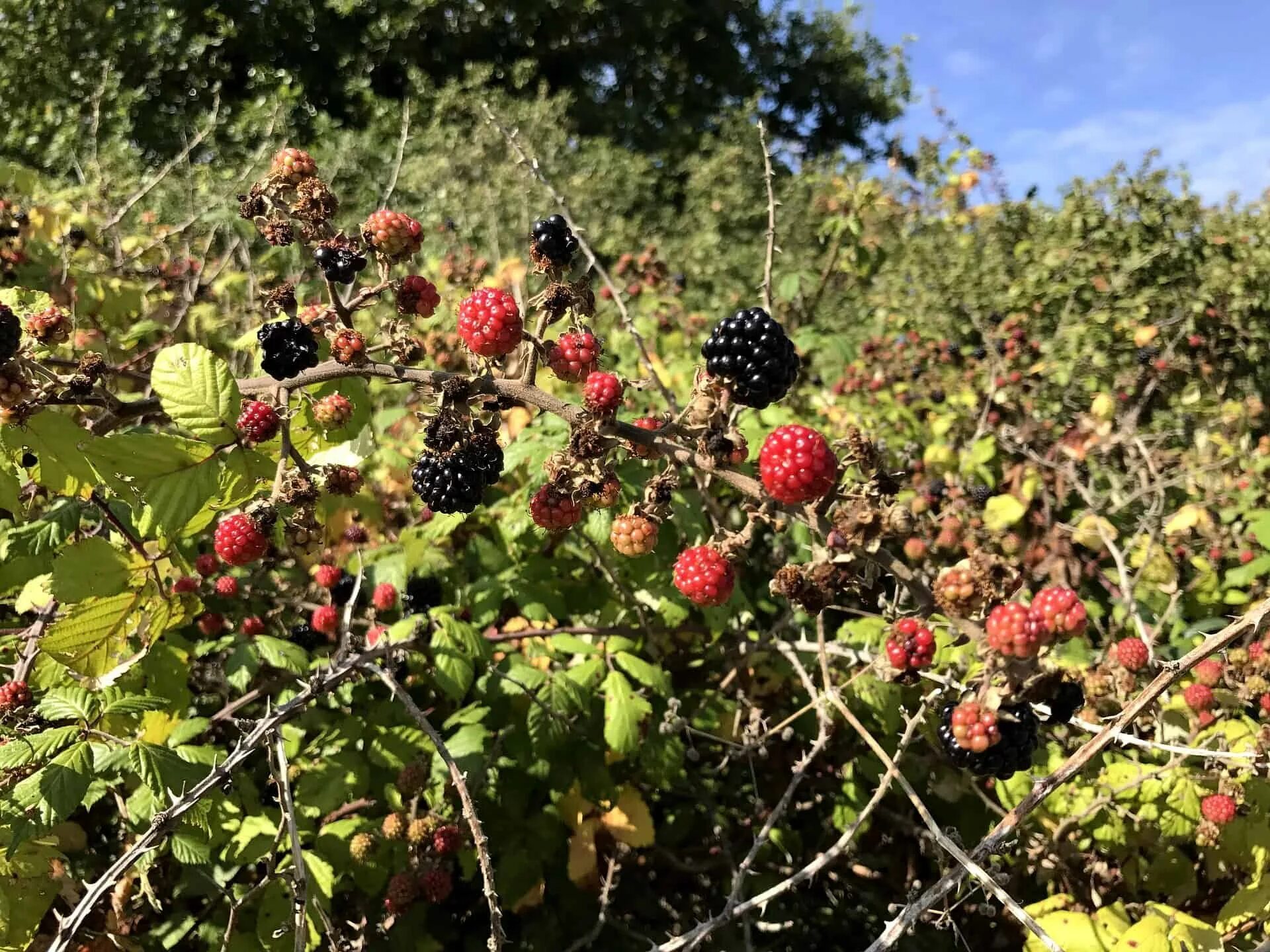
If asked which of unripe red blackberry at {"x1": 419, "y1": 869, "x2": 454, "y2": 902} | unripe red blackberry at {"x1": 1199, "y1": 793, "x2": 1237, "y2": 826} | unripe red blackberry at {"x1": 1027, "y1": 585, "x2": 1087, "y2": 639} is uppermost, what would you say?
unripe red blackberry at {"x1": 1027, "y1": 585, "x2": 1087, "y2": 639}

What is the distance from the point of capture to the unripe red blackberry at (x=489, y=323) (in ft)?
4.84

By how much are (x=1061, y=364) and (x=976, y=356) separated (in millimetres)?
549

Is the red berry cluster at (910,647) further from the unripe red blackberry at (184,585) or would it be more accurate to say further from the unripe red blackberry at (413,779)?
the unripe red blackberry at (184,585)

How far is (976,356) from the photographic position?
5793 mm

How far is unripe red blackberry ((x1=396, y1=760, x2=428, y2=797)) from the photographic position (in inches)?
92.2

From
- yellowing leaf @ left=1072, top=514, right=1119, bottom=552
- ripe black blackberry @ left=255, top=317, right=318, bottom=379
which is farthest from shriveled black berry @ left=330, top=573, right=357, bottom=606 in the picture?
yellowing leaf @ left=1072, top=514, right=1119, bottom=552

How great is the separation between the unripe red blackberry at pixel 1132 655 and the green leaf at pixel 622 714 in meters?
1.31

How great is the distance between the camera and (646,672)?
7.80 feet

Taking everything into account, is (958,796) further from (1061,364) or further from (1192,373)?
(1192,373)

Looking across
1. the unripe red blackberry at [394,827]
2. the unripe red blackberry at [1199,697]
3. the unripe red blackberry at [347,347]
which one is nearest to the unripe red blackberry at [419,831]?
the unripe red blackberry at [394,827]

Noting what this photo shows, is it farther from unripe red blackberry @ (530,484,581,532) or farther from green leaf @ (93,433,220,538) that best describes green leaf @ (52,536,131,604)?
unripe red blackberry @ (530,484,581,532)

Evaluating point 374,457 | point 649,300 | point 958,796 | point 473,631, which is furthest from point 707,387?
point 649,300

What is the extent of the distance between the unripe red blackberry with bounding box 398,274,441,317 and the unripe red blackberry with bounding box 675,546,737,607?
76 centimetres

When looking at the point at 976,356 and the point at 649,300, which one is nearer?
the point at 649,300
